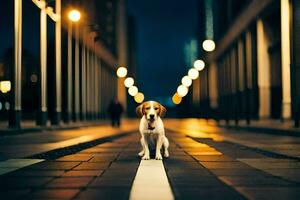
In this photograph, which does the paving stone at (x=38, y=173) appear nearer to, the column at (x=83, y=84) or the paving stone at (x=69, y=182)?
the paving stone at (x=69, y=182)

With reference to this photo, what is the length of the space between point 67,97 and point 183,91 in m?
32.1

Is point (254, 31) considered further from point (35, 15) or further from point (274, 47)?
point (35, 15)

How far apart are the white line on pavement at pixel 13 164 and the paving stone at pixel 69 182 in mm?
1109

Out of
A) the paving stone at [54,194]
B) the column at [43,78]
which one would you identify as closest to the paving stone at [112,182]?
the paving stone at [54,194]

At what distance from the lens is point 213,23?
94125 millimetres

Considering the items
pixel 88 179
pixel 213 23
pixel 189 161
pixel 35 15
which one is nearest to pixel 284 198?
pixel 88 179

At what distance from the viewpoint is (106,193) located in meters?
6.00

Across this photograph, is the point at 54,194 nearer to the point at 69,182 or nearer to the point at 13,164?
the point at 69,182

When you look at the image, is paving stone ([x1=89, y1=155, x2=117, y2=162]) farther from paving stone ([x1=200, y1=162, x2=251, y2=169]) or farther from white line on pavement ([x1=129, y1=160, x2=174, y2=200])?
paving stone ([x1=200, y1=162, x2=251, y2=169])

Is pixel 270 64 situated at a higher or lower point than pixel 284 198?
higher

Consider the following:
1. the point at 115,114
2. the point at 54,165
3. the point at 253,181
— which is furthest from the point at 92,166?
the point at 115,114

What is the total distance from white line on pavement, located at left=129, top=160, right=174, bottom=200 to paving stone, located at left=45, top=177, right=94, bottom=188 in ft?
1.97

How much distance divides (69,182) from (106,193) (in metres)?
1.13

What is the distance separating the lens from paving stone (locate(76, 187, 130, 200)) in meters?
5.70
